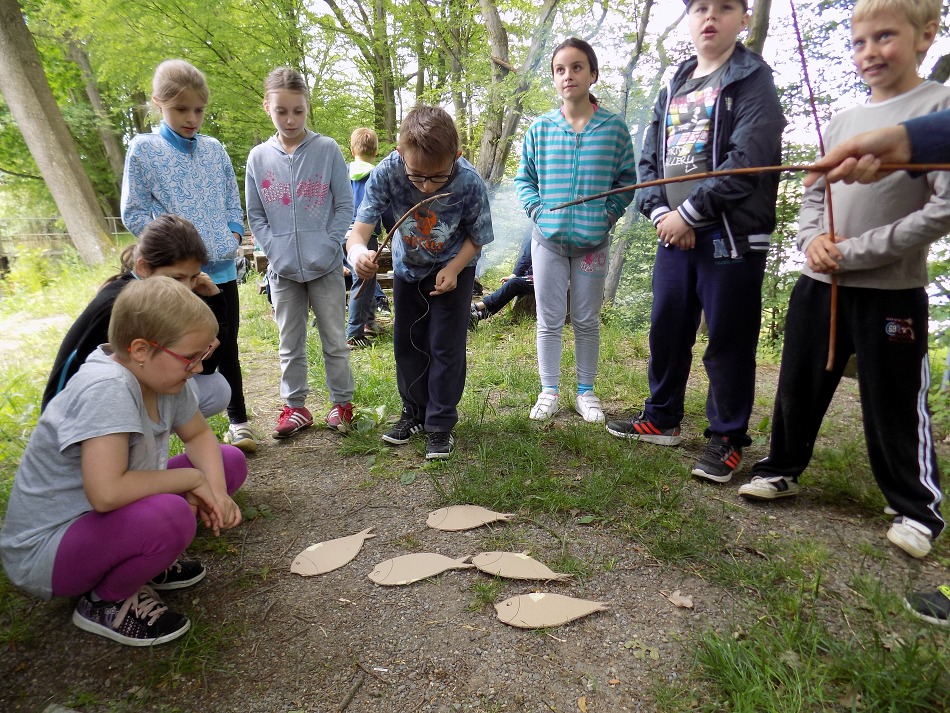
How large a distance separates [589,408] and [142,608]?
239cm

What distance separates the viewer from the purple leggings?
5.16 feet

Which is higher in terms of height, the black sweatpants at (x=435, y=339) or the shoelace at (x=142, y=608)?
the black sweatpants at (x=435, y=339)

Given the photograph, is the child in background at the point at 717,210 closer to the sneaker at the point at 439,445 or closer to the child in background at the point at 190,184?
the sneaker at the point at 439,445

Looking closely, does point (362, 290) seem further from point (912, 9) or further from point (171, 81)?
point (912, 9)

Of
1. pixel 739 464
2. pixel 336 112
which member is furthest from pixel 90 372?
pixel 336 112

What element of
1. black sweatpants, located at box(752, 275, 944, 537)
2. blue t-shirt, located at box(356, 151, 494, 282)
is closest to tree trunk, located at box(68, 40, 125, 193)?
blue t-shirt, located at box(356, 151, 494, 282)

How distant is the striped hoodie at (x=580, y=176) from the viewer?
3.11 metres

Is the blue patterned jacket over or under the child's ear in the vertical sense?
over

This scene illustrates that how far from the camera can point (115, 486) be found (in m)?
1.55

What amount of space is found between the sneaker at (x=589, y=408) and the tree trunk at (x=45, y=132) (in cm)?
854

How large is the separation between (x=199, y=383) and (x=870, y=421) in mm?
2676

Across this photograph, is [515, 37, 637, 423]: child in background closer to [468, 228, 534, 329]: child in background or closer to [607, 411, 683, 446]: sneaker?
[607, 411, 683, 446]: sneaker

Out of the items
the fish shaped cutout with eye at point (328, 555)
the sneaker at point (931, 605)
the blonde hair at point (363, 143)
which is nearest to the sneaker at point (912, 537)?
the sneaker at point (931, 605)

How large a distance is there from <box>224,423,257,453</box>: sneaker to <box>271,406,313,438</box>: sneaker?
143 mm
